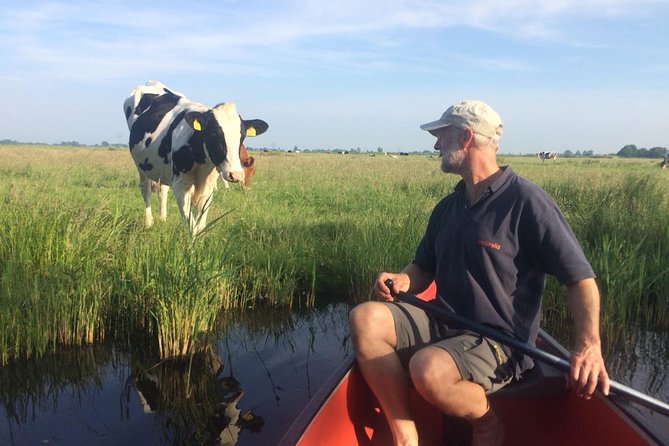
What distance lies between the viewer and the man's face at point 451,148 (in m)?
2.81

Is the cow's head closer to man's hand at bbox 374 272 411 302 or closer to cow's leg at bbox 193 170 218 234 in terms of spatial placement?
cow's leg at bbox 193 170 218 234

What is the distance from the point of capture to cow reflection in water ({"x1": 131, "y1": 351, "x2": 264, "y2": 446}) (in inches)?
141

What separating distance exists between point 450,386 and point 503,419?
2.28 ft

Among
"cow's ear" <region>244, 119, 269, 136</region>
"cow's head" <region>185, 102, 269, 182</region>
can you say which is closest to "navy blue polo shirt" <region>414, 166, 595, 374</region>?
"cow's head" <region>185, 102, 269, 182</region>

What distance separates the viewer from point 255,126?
7.57 m

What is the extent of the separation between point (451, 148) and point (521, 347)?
1.01 meters

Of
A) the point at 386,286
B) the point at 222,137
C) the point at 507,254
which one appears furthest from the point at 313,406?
the point at 222,137

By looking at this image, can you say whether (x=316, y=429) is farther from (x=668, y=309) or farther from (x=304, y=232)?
(x=304, y=232)

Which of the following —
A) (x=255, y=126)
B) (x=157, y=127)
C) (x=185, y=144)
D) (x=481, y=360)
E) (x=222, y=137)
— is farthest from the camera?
(x=157, y=127)

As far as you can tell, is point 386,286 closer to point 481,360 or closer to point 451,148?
point 481,360

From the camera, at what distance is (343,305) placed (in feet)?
19.8

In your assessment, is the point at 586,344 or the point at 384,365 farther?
the point at 384,365

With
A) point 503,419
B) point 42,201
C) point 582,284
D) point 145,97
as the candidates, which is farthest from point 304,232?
point 582,284

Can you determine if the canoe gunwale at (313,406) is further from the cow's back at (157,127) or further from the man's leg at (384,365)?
the cow's back at (157,127)
